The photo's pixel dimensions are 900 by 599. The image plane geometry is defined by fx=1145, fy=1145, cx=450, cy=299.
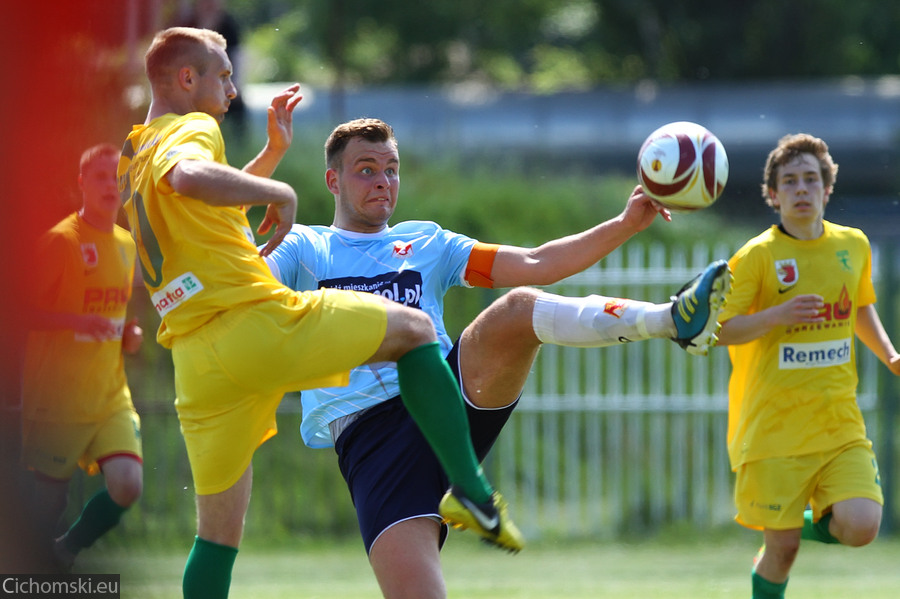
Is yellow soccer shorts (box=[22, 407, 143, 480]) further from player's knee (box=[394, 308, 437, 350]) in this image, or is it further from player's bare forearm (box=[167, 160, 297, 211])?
player's knee (box=[394, 308, 437, 350])

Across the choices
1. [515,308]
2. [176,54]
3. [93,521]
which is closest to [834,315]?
[515,308]

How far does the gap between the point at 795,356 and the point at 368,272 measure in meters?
2.11

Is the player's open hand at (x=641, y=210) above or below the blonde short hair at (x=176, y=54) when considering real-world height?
below

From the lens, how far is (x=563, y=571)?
8656mm

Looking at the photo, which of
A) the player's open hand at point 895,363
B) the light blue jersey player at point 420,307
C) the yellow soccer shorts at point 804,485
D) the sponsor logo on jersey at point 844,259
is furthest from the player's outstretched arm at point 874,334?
the light blue jersey player at point 420,307

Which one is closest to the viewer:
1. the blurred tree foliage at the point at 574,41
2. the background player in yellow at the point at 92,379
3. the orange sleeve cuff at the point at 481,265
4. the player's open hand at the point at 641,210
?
the player's open hand at the point at 641,210

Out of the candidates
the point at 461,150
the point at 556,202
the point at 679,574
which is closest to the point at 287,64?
the point at 461,150

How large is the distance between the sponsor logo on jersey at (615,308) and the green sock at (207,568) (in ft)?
5.56

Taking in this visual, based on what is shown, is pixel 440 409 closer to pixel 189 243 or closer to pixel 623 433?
pixel 189 243

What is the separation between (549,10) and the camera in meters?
29.0

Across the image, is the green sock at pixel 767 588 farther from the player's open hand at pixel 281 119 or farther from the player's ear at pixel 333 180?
the player's open hand at pixel 281 119

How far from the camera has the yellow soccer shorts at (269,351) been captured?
392 cm

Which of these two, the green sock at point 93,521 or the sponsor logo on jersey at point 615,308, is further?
the green sock at point 93,521

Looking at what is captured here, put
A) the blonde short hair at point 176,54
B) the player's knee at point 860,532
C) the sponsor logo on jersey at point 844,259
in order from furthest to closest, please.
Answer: the sponsor logo on jersey at point 844,259
the player's knee at point 860,532
the blonde short hair at point 176,54
